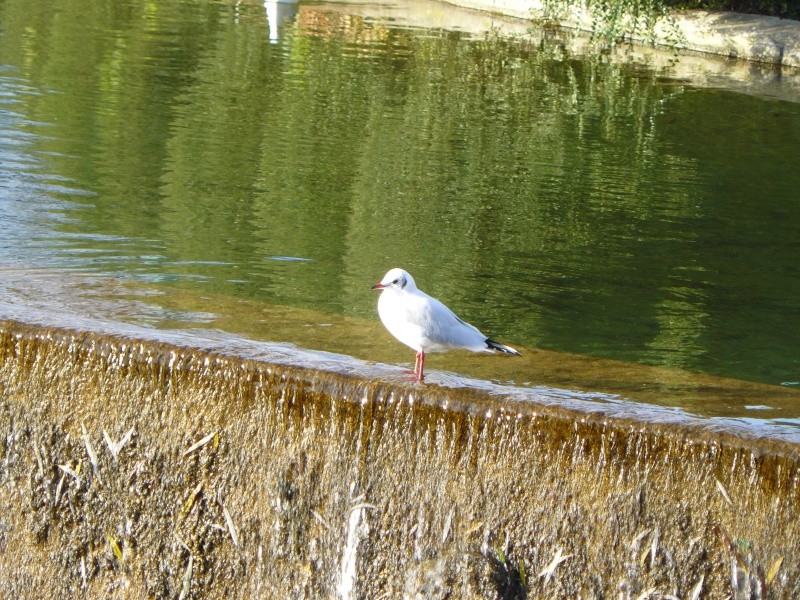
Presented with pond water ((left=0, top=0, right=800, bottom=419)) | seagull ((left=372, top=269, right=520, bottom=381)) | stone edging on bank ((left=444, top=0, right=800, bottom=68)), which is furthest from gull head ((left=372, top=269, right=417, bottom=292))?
stone edging on bank ((left=444, top=0, right=800, bottom=68))

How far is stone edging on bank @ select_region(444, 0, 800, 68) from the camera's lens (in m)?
21.5

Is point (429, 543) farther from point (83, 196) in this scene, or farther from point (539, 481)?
point (83, 196)

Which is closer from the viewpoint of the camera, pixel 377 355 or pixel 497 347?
pixel 497 347

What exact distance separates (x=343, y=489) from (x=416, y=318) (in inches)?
35.2

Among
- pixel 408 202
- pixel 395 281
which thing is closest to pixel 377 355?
pixel 395 281

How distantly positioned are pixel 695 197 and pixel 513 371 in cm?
600

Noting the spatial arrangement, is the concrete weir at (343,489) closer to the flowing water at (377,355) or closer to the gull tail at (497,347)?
the flowing water at (377,355)

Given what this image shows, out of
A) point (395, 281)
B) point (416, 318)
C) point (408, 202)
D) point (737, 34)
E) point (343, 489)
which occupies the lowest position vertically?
point (343, 489)

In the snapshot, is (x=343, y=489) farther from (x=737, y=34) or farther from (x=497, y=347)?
(x=737, y=34)

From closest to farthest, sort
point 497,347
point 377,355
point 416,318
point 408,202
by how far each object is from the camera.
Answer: point 416,318
point 497,347
point 377,355
point 408,202

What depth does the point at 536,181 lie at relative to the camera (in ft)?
38.6

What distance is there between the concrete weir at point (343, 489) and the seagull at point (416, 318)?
24cm

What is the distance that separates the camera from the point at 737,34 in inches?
880

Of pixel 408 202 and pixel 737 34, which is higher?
pixel 737 34
